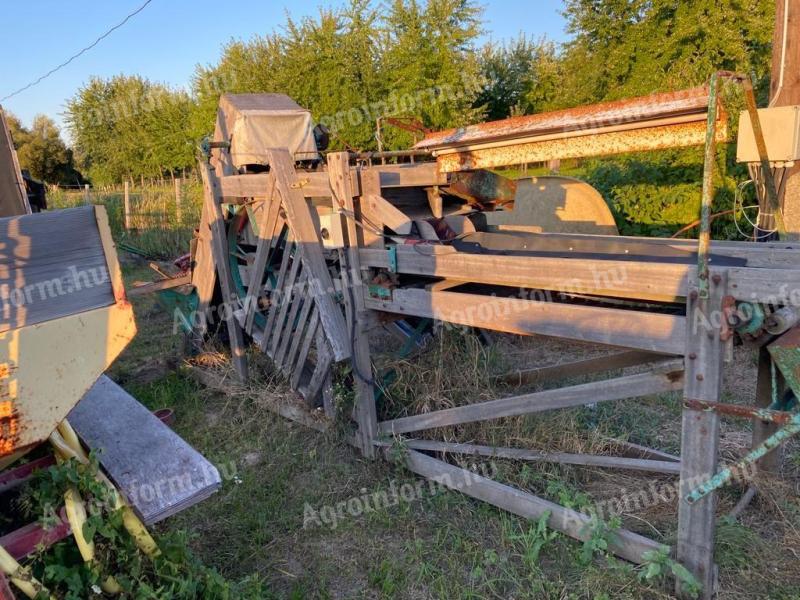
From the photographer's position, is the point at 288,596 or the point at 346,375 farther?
the point at 346,375

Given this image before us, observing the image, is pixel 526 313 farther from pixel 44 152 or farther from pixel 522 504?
pixel 44 152

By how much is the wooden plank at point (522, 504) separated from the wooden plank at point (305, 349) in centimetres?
117

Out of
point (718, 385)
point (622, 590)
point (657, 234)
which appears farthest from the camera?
point (657, 234)

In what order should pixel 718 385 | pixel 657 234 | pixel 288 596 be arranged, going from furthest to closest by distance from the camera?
pixel 657 234 → pixel 288 596 → pixel 718 385

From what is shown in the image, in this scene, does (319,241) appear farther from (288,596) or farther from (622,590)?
(622,590)

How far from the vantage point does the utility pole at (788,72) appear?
5.38 meters

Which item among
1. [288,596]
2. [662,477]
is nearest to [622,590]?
[662,477]

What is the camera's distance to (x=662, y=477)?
3.52 meters

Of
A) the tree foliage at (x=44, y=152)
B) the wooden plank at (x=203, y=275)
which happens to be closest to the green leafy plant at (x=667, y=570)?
the wooden plank at (x=203, y=275)

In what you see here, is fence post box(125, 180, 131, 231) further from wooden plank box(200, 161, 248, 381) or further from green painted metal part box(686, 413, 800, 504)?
green painted metal part box(686, 413, 800, 504)

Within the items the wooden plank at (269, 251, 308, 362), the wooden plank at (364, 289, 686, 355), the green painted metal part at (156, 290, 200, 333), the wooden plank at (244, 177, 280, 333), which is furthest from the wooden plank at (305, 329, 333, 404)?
the green painted metal part at (156, 290, 200, 333)

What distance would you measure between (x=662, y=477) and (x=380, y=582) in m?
1.96

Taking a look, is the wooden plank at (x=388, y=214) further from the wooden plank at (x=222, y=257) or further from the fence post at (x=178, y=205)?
the fence post at (x=178, y=205)

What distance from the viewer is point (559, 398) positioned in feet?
9.32
